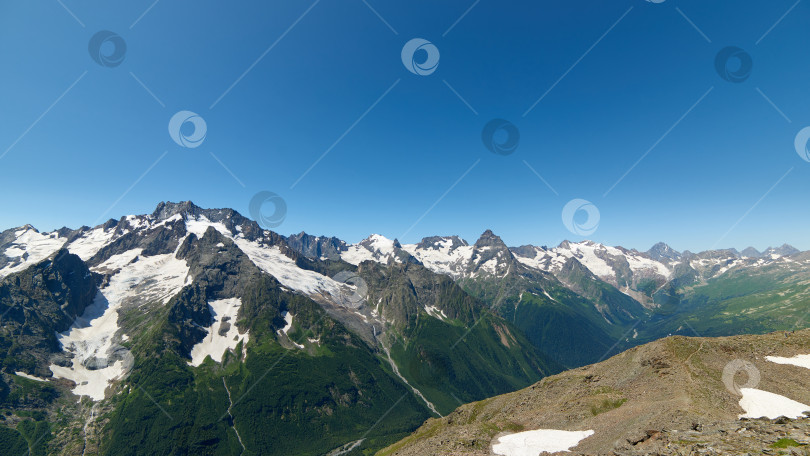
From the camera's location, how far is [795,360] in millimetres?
59969

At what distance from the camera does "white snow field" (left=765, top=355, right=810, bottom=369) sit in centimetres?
5872

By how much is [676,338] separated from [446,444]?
55.5 meters

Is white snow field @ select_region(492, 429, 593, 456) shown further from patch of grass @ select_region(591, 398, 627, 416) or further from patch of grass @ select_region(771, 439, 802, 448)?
patch of grass @ select_region(771, 439, 802, 448)

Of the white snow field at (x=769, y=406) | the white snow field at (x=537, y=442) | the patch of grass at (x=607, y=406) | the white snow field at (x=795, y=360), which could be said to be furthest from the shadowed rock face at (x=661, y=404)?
the white snow field at (x=537, y=442)

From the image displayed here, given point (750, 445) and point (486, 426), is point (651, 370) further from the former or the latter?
point (750, 445)

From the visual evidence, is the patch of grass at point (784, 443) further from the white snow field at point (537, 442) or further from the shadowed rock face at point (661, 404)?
the white snow field at point (537, 442)

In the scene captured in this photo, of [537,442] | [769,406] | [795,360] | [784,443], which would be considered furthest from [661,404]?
[795,360]

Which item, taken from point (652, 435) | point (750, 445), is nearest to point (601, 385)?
point (652, 435)

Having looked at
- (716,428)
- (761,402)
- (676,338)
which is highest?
(676,338)

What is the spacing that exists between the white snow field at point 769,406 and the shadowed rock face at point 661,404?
116 cm

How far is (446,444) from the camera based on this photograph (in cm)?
5509

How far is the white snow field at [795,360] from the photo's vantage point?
58.7m

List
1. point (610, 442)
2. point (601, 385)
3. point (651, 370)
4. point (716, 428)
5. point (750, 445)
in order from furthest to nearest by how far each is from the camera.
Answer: point (601, 385) → point (651, 370) → point (610, 442) → point (716, 428) → point (750, 445)

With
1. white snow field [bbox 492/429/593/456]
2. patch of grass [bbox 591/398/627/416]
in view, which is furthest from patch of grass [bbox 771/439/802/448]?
patch of grass [bbox 591/398/627/416]
